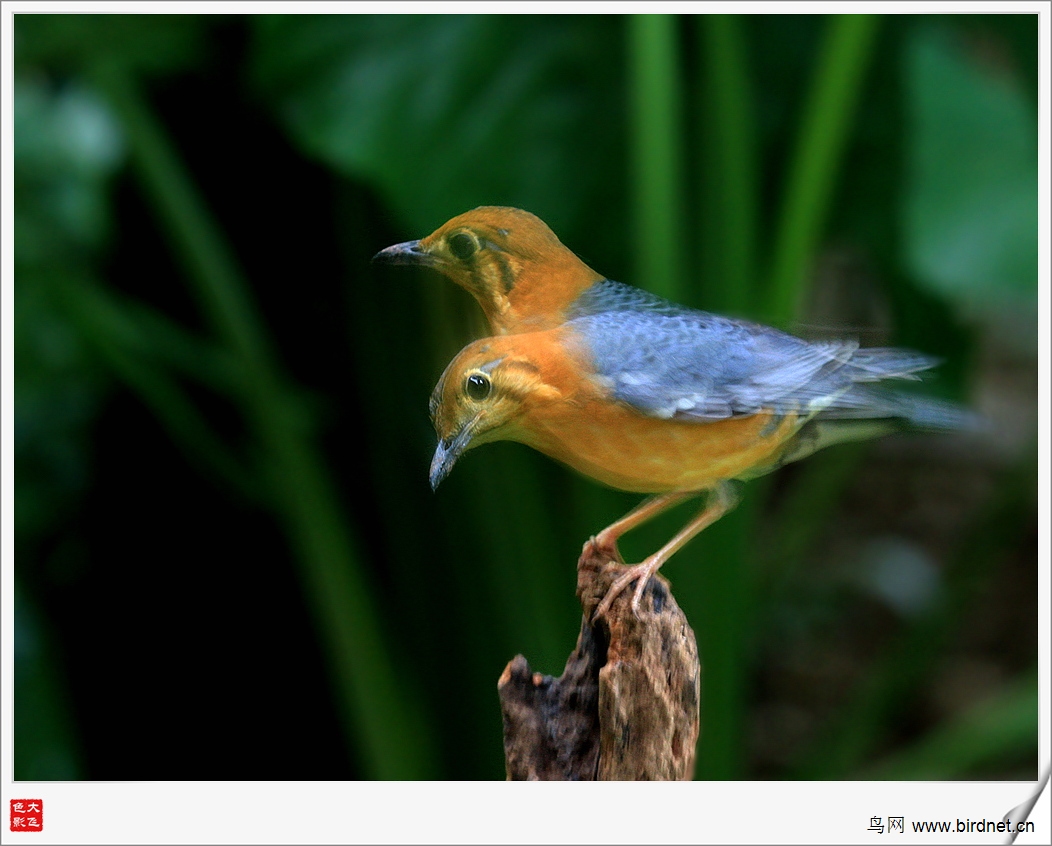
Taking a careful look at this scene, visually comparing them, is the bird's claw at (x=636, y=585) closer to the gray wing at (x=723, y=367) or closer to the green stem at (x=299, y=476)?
the gray wing at (x=723, y=367)

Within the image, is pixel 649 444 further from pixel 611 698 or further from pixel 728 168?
pixel 728 168

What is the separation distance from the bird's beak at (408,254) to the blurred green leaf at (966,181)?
67 centimetres

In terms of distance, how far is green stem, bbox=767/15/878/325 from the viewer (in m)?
0.94

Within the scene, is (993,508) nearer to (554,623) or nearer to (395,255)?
(554,623)

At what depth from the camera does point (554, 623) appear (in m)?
0.86

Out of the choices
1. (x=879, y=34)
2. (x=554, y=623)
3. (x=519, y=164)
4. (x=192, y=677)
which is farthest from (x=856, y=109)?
(x=192, y=677)

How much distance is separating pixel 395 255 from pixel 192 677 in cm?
111

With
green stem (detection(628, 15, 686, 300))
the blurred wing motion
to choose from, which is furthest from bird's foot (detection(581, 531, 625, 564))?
green stem (detection(628, 15, 686, 300))

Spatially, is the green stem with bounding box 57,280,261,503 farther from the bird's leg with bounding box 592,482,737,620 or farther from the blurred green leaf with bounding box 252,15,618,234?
the bird's leg with bounding box 592,482,737,620

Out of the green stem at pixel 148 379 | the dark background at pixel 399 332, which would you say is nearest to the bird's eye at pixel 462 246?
the dark background at pixel 399 332

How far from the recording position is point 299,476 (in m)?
1.29

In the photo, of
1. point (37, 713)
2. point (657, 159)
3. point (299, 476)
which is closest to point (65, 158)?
point (299, 476)

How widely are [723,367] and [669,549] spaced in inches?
4.3

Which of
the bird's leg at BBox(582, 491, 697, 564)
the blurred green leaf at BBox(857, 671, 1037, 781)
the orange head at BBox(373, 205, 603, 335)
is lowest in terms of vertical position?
the blurred green leaf at BBox(857, 671, 1037, 781)
